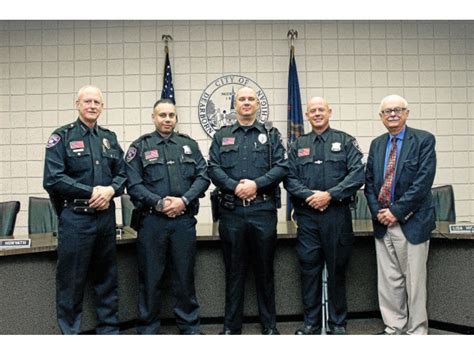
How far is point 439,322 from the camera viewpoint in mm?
3574

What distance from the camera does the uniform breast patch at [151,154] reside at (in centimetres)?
340

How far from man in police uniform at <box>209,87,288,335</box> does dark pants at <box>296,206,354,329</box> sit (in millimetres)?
199

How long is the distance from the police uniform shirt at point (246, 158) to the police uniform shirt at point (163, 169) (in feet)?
0.36

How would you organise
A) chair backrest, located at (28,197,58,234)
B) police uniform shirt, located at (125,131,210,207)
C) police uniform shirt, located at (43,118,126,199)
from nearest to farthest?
police uniform shirt, located at (43,118,126,199), police uniform shirt, located at (125,131,210,207), chair backrest, located at (28,197,58,234)

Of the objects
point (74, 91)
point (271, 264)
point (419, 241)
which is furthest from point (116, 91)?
point (419, 241)

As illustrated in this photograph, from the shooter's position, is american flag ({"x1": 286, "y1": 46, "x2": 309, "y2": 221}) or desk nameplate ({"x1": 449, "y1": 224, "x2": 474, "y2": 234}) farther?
american flag ({"x1": 286, "y1": 46, "x2": 309, "y2": 221})

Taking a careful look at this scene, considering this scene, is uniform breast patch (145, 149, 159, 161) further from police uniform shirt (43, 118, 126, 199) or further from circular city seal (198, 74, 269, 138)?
circular city seal (198, 74, 269, 138)

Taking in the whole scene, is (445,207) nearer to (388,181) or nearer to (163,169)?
(388,181)

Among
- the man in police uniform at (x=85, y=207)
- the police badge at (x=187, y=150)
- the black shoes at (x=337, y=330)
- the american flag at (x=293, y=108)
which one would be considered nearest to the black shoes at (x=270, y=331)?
the black shoes at (x=337, y=330)

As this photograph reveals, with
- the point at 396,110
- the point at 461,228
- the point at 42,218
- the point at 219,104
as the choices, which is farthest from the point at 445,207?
the point at 42,218

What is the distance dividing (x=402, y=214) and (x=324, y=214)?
452 mm

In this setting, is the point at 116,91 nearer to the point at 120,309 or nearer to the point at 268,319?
the point at 120,309

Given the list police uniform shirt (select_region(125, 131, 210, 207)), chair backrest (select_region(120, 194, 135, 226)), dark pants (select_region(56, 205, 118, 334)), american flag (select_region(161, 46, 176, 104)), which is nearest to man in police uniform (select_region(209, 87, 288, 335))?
police uniform shirt (select_region(125, 131, 210, 207))

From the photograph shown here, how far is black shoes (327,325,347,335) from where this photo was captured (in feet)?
11.1
